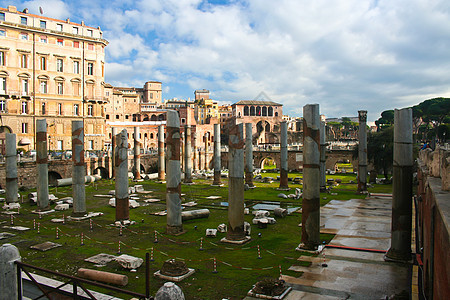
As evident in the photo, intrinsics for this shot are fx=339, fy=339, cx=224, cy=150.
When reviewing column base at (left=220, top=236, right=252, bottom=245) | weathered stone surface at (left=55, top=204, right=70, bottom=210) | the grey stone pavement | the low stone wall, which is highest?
the low stone wall

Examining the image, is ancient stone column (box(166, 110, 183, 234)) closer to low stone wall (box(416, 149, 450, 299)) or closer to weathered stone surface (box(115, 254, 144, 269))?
weathered stone surface (box(115, 254, 144, 269))

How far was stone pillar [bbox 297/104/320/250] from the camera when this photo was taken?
11.9m

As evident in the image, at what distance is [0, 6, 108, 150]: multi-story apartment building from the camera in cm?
4022

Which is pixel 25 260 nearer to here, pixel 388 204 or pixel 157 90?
pixel 388 204

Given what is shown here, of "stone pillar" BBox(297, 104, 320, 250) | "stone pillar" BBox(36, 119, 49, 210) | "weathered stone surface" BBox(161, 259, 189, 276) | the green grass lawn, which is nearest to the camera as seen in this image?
the green grass lawn

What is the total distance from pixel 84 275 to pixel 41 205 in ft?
36.2

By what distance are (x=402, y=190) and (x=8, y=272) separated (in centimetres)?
1106

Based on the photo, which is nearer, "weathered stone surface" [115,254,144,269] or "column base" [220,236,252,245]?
"weathered stone surface" [115,254,144,269]

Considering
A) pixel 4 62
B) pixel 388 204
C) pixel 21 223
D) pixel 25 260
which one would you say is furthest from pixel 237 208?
pixel 4 62

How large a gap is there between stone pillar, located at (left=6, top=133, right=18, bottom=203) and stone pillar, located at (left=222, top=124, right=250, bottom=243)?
50.9 feet

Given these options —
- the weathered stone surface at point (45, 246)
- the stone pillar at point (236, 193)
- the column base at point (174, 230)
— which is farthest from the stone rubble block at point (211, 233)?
the weathered stone surface at point (45, 246)

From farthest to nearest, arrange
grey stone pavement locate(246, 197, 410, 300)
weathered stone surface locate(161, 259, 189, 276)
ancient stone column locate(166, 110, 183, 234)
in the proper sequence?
ancient stone column locate(166, 110, 183, 234)
weathered stone surface locate(161, 259, 189, 276)
grey stone pavement locate(246, 197, 410, 300)

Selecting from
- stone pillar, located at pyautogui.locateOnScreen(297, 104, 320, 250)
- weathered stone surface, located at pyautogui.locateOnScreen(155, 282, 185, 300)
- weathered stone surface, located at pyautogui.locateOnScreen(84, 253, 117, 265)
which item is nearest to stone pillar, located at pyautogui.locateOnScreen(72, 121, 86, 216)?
weathered stone surface, located at pyautogui.locateOnScreen(84, 253, 117, 265)

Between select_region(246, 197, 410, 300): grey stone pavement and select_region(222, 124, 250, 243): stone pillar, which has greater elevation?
select_region(222, 124, 250, 243): stone pillar
